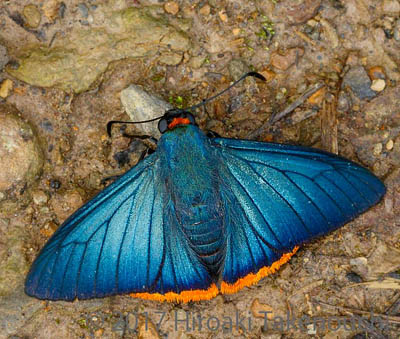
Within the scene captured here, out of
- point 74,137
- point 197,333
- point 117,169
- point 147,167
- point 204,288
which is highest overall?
point 74,137

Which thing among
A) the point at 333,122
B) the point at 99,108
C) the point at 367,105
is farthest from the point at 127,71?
the point at 367,105

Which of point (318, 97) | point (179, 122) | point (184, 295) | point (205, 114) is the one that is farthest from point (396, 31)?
point (184, 295)

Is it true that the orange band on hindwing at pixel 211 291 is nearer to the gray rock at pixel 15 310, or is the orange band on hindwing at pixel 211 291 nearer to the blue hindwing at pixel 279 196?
the blue hindwing at pixel 279 196

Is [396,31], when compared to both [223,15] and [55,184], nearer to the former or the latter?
[223,15]

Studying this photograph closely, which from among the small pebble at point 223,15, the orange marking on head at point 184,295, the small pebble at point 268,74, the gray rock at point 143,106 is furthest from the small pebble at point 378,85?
the orange marking on head at point 184,295

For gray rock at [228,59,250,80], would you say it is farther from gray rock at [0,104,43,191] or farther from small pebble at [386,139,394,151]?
gray rock at [0,104,43,191]

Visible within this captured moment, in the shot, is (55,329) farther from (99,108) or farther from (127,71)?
(127,71)
